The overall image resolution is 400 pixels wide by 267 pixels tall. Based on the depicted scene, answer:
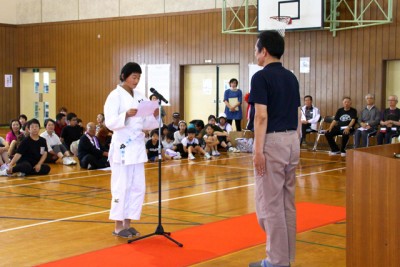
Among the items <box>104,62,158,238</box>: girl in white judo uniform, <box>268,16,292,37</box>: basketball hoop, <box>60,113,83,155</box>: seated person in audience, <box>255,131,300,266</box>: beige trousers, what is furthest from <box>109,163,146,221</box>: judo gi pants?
<box>268,16,292,37</box>: basketball hoop

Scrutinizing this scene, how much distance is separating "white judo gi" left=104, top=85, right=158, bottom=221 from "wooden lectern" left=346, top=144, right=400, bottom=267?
244 centimetres

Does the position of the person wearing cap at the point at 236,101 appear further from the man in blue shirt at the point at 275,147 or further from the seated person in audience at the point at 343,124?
the man in blue shirt at the point at 275,147

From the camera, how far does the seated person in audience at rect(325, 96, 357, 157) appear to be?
1378 centimetres

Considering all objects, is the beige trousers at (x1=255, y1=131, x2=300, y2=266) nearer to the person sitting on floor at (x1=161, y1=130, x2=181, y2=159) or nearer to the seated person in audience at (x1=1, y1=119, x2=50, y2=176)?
the seated person in audience at (x1=1, y1=119, x2=50, y2=176)

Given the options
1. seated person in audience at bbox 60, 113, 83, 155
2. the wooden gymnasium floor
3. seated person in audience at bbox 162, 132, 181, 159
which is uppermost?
seated person in audience at bbox 60, 113, 83, 155

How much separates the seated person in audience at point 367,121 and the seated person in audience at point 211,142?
3.25 metres

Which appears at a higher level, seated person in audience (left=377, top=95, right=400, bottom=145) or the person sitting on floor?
seated person in audience (left=377, top=95, right=400, bottom=145)

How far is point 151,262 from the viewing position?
15.8 ft

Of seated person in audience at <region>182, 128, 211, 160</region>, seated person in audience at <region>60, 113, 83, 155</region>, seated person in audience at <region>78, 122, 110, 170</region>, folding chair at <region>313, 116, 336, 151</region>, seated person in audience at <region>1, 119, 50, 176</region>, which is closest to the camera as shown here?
seated person in audience at <region>1, 119, 50, 176</region>

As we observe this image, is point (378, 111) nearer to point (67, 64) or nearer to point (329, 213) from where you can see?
point (329, 213)

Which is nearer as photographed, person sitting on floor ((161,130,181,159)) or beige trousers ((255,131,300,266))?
beige trousers ((255,131,300,266))

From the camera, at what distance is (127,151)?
5.59 m

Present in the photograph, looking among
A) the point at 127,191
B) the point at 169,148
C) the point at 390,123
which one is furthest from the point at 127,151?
the point at 390,123

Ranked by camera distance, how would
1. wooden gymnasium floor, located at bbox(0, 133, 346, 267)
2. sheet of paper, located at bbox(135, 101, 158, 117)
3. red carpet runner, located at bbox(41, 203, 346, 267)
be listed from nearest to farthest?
red carpet runner, located at bbox(41, 203, 346, 267), wooden gymnasium floor, located at bbox(0, 133, 346, 267), sheet of paper, located at bbox(135, 101, 158, 117)
